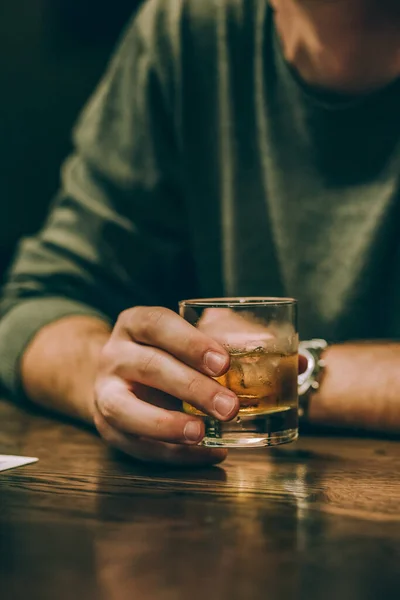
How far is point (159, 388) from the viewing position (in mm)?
896

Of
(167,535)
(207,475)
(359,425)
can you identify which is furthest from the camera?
(359,425)

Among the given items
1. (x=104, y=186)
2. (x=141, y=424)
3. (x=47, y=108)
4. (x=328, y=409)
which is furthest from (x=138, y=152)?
(x=47, y=108)

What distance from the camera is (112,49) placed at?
8.50 feet

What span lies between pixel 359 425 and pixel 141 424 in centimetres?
34

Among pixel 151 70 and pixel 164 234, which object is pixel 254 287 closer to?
pixel 164 234

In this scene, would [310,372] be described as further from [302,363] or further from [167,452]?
[167,452]

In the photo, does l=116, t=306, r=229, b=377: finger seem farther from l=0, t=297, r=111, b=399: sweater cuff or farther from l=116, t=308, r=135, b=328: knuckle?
l=0, t=297, r=111, b=399: sweater cuff

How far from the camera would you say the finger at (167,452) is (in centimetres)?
90

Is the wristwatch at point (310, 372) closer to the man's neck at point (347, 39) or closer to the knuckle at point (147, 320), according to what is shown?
the knuckle at point (147, 320)

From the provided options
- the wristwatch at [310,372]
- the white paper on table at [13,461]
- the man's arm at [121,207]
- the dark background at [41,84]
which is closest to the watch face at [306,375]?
the wristwatch at [310,372]

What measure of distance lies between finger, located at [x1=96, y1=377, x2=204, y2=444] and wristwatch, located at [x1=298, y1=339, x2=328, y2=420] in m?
0.27

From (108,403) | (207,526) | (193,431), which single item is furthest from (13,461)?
(207,526)

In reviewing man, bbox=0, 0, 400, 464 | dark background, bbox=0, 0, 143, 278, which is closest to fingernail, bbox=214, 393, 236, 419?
man, bbox=0, 0, 400, 464

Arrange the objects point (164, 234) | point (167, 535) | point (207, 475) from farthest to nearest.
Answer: point (164, 234) → point (207, 475) → point (167, 535)
